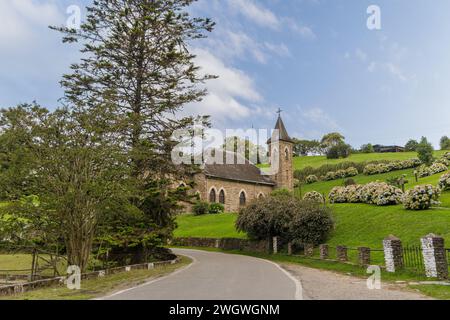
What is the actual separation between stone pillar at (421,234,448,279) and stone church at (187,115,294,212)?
37.0m

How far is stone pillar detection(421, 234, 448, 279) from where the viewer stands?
13.5 m

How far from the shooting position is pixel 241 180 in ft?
185

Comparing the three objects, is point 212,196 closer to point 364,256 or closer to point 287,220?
point 287,220

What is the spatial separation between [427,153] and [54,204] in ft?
187

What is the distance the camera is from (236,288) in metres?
11.2

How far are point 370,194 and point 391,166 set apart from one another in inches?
1446

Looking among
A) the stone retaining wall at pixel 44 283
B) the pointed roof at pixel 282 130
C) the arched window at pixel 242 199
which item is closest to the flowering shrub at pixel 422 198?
the stone retaining wall at pixel 44 283

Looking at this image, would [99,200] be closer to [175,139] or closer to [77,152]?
[77,152]

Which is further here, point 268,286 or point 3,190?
point 3,190

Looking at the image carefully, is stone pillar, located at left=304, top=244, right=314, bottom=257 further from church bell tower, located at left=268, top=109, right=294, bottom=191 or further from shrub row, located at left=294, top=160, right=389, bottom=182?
shrub row, located at left=294, top=160, right=389, bottom=182

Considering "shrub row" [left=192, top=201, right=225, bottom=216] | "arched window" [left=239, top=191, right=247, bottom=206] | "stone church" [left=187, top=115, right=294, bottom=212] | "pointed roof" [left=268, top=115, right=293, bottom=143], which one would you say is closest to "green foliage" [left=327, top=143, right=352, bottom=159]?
"stone church" [left=187, top=115, right=294, bottom=212]

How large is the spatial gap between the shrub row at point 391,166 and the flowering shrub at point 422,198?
40.8 meters
